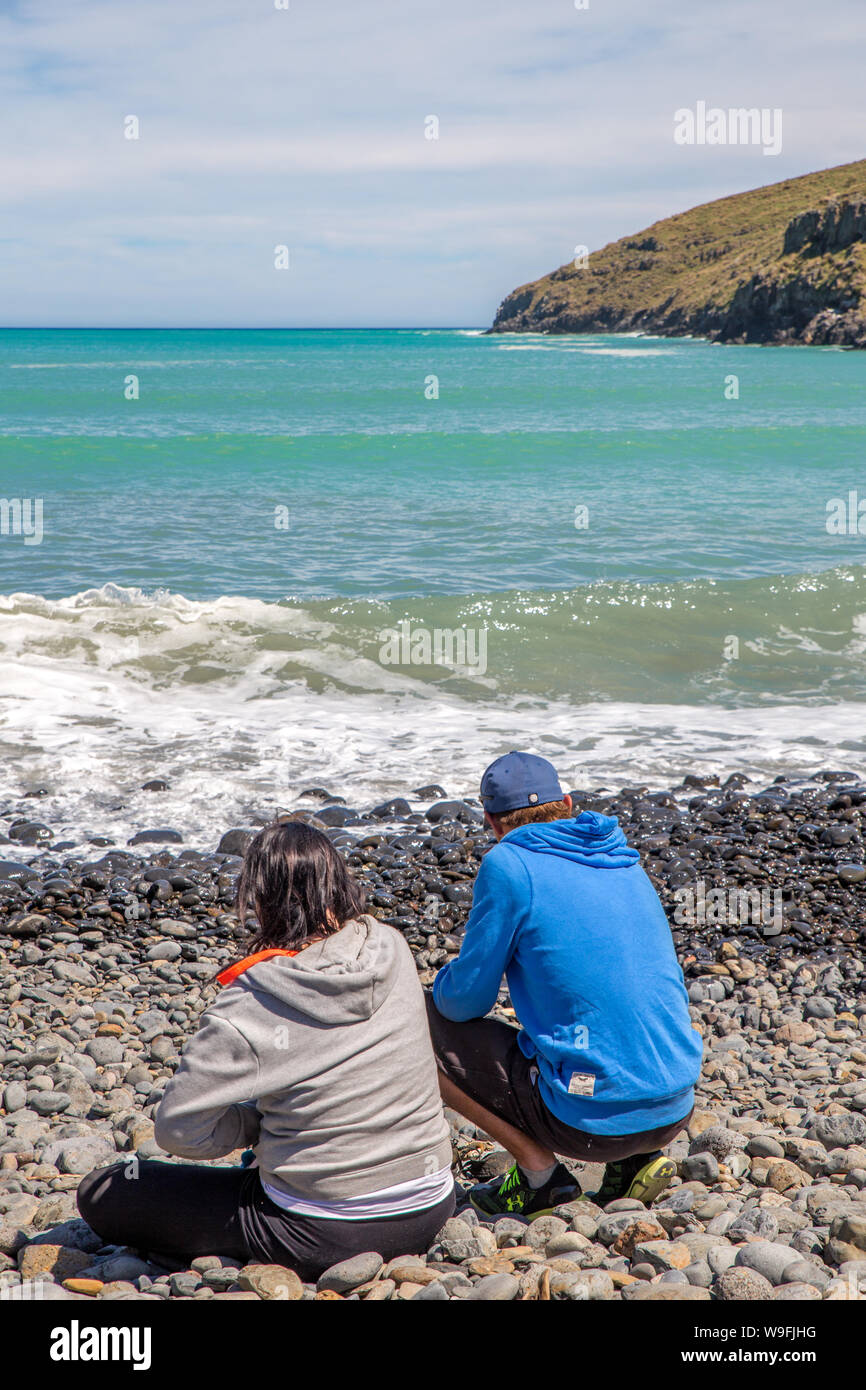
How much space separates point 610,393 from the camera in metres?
57.4

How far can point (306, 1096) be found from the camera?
9.78 ft

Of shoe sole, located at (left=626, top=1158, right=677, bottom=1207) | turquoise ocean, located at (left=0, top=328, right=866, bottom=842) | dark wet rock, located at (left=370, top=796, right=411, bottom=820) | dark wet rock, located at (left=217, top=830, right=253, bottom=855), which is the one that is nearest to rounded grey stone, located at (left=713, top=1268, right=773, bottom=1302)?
shoe sole, located at (left=626, top=1158, right=677, bottom=1207)

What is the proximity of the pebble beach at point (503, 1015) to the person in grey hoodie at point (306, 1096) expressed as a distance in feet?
0.36

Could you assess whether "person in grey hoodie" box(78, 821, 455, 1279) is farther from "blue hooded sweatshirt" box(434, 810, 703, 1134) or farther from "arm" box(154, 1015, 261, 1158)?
"blue hooded sweatshirt" box(434, 810, 703, 1134)

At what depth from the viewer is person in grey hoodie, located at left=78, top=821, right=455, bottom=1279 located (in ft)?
9.57

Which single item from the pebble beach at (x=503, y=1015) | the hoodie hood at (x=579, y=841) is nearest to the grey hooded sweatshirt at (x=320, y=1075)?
the pebble beach at (x=503, y=1015)

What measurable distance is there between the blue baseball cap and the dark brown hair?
0.70 metres

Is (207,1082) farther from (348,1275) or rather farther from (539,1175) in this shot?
(539,1175)

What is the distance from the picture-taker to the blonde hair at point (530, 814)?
3604mm

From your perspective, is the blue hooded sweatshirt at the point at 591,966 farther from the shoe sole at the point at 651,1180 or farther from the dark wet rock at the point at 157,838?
the dark wet rock at the point at 157,838
